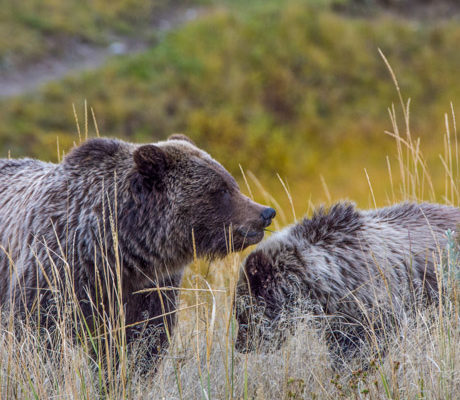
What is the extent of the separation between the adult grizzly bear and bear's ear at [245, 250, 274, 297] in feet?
1.14

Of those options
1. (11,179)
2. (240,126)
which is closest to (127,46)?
(240,126)

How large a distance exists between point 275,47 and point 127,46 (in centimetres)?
460

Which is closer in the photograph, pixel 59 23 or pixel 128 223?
pixel 128 223

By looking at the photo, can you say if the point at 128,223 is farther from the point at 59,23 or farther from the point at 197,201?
the point at 59,23

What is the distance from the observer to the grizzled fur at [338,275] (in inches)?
164

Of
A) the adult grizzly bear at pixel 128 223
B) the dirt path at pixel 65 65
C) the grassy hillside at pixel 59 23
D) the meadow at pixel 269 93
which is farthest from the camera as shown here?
the grassy hillside at pixel 59 23

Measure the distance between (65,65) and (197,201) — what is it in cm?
1354

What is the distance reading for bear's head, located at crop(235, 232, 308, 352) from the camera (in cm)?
412

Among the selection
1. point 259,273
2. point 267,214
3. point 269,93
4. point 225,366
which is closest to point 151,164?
point 267,214

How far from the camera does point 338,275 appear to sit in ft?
14.2

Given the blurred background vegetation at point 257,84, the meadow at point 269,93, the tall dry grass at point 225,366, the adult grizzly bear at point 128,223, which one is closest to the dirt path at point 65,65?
the blurred background vegetation at point 257,84

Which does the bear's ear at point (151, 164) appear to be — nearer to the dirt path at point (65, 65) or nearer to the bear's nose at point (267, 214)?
the bear's nose at point (267, 214)

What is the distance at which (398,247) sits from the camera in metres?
4.45

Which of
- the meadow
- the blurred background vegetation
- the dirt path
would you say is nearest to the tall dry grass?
the meadow
